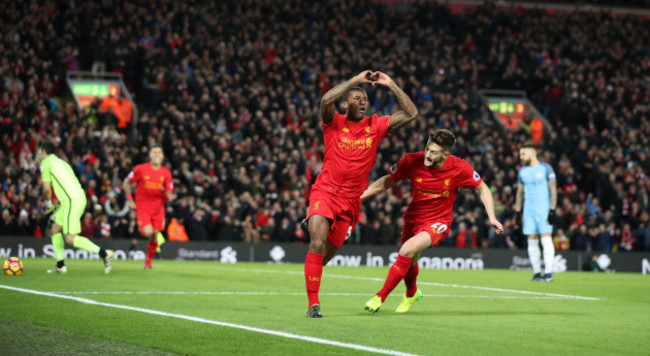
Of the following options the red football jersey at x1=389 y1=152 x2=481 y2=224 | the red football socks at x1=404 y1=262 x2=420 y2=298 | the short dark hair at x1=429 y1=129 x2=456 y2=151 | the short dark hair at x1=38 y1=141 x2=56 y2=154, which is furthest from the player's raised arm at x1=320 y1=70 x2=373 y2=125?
the short dark hair at x1=38 y1=141 x2=56 y2=154

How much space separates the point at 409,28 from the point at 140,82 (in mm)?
12684

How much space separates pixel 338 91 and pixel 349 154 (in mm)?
790

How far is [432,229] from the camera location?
34.6 feet

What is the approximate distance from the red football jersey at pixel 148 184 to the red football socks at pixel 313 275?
10082mm

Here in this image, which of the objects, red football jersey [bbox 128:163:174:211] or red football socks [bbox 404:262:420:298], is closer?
red football socks [bbox 404:262:420:298]

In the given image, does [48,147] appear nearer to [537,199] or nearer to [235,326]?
[235,326]

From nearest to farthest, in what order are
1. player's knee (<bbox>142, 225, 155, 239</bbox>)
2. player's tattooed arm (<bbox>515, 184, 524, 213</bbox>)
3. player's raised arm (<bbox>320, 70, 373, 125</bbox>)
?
player's raised arm (<bbox>320, 70, 373, 125</bbox>), player's tattooed arm (<bbox>515, 184, 524, 213</bbox>), player's knee (<bbox>142, 225, 155, 239</bbox>)

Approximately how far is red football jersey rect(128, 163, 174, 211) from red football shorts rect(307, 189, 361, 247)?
9788 millimetres

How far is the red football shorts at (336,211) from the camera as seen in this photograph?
9.84 meters

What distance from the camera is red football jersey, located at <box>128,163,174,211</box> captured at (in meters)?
19.2

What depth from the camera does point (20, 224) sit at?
2416 centimetres

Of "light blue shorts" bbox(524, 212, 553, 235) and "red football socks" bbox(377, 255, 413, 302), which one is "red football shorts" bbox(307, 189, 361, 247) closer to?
"red football socks" bbox(377, 255, 413, 302)

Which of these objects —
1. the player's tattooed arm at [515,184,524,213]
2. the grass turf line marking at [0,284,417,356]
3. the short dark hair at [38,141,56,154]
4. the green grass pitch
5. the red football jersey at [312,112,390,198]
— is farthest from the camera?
the player's tattooed arm at [515,184,524,213]

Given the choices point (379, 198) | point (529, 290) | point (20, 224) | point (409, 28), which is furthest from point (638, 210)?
point (20, 224)
